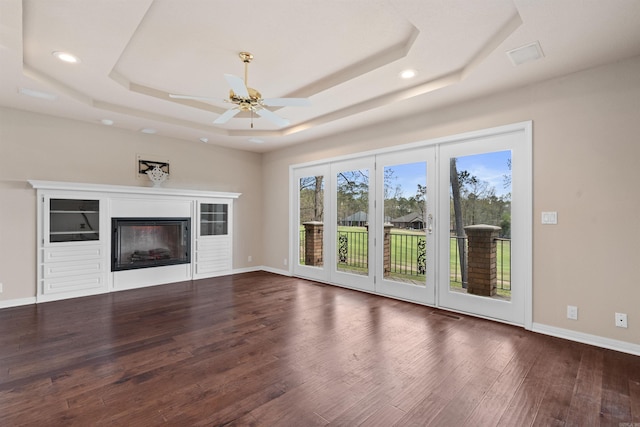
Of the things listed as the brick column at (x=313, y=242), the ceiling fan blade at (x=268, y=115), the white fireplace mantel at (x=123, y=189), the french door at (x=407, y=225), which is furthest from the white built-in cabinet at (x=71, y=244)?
the french door at (x=407, y=225)

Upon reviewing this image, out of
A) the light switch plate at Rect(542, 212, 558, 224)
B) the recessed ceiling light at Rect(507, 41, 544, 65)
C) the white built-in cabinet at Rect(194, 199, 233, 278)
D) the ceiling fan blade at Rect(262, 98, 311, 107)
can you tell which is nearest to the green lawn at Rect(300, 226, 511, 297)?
the light switch plate at Rect(542, 212, 558, 224)

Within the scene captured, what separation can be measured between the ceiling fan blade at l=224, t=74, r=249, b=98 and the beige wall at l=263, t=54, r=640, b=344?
2.82 meters

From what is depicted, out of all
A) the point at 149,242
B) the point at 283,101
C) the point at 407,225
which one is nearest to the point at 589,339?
the point at 407,225

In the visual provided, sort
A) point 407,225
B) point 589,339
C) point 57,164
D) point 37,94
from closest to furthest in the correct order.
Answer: point 589,339 < point 37,94 < point 407,225 < point 57,164

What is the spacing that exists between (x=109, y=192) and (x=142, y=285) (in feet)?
5.37

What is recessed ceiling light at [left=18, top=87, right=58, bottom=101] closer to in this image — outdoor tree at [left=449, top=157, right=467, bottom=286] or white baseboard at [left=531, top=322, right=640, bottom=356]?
outdoor tree at [left=449, top=157, right=467, bottom=286]

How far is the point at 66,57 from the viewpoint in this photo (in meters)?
3.01

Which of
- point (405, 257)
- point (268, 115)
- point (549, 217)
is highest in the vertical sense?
point (268, 115)

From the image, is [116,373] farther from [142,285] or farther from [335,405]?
[142,285]

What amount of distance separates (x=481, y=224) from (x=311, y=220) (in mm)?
3059

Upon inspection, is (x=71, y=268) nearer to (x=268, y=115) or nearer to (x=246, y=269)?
(x=246, y=269)

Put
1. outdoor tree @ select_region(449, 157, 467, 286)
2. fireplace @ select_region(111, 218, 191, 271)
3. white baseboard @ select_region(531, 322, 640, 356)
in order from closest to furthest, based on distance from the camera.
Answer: white baseboard @ select_region(531, 322, 640, 356)
outdoor tree @ select_region(449, 157, 467, 286)
fireplace @ select_region(111, 218, 191, 271)

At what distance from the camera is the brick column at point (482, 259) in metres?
3.67

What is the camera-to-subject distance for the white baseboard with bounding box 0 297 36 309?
4137 mm
